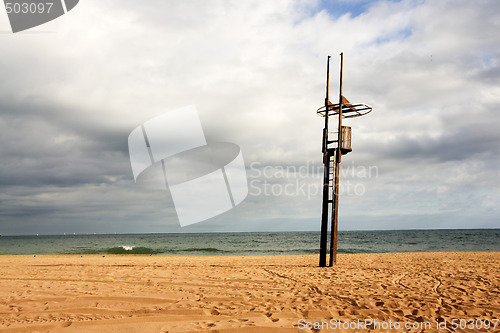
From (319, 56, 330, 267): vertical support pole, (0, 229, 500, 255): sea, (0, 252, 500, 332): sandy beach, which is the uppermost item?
(319, 56, 330, 267): vertical support pole

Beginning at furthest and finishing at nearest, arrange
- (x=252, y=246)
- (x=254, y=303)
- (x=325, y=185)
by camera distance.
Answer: (x=252, y=246) → (x=325, y=185) → (x=254, y=303)

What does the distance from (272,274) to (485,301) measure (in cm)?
634

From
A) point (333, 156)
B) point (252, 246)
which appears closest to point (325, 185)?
point (333, 156)

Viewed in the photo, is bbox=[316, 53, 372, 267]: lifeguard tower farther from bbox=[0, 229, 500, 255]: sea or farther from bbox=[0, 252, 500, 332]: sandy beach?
bbox=[0, 229, 500, 255]: sea

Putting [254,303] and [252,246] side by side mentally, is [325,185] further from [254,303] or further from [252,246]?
[252,246]

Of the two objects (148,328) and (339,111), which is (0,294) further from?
(339,111)

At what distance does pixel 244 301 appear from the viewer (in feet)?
23.3

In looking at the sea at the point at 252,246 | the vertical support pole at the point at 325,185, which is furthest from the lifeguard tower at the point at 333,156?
the sea at the point at 252,246

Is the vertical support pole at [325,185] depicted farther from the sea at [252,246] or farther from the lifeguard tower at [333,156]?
the sea at [252,246]

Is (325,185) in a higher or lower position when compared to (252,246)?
higher

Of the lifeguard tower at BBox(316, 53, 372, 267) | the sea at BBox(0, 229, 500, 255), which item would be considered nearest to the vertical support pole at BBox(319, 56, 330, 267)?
the lifeguard tower at BBox(316, 53, 372, 267)

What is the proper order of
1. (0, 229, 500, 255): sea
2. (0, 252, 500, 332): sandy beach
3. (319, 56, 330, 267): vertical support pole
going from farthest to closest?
(0, 229, 500, 255): sea → (319, 56, 330, 267): vertical support pole → (0, 252, 500, 332): sandy beach

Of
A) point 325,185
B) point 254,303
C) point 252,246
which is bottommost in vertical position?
point 252,246

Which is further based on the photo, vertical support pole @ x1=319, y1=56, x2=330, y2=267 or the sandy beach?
vertical support pole @ x1=319, y1=56, x2=330, y2=267
